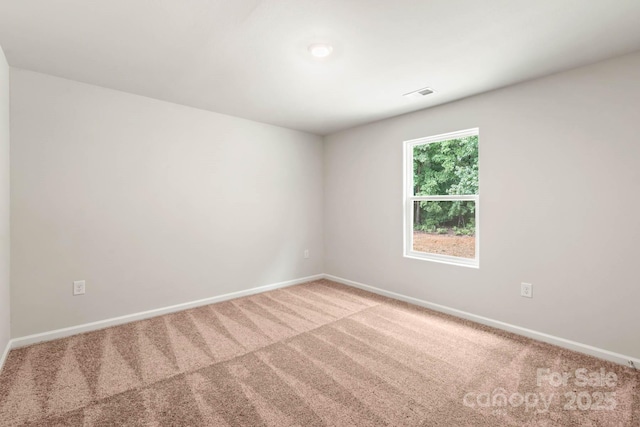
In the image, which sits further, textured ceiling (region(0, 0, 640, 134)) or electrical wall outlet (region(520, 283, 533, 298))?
electrical wall outlet (region(520, 283, 533, 298))

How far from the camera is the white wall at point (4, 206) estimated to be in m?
2.12

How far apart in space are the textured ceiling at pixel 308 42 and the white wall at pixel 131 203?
36 cm

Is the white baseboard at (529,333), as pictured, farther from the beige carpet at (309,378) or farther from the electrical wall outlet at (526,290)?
the electrical wall outlet at (526,290)

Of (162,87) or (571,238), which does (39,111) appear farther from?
(571,238)

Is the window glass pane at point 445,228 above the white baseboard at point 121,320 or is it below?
above

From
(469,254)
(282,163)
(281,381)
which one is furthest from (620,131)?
(282,163)

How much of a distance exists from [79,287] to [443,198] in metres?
3.81

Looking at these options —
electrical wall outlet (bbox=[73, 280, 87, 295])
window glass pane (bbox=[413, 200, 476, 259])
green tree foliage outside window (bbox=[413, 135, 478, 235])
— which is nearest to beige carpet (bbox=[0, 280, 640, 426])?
electrical wall outlet (bbox=[73, 280, 87, 295])

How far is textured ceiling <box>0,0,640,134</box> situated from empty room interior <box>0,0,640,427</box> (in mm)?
19

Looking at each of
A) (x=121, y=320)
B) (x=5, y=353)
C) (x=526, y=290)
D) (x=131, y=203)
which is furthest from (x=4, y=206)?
(x=526, y=290)

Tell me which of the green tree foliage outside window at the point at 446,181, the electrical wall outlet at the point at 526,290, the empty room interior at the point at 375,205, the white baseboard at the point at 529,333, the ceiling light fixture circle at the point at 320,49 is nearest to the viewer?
the empty room interior at the point at 375,205

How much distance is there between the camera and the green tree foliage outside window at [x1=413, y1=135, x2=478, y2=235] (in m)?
3.09

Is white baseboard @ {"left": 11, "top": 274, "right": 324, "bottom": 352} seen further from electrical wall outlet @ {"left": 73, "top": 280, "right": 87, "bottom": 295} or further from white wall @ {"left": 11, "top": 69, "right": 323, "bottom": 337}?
electrical wall outlet @ {"left": 73, "top": 280, "right": 87, "bottom": 295}

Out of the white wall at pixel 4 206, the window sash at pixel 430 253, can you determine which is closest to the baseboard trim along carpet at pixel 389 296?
the white wall at pixel 4 206
